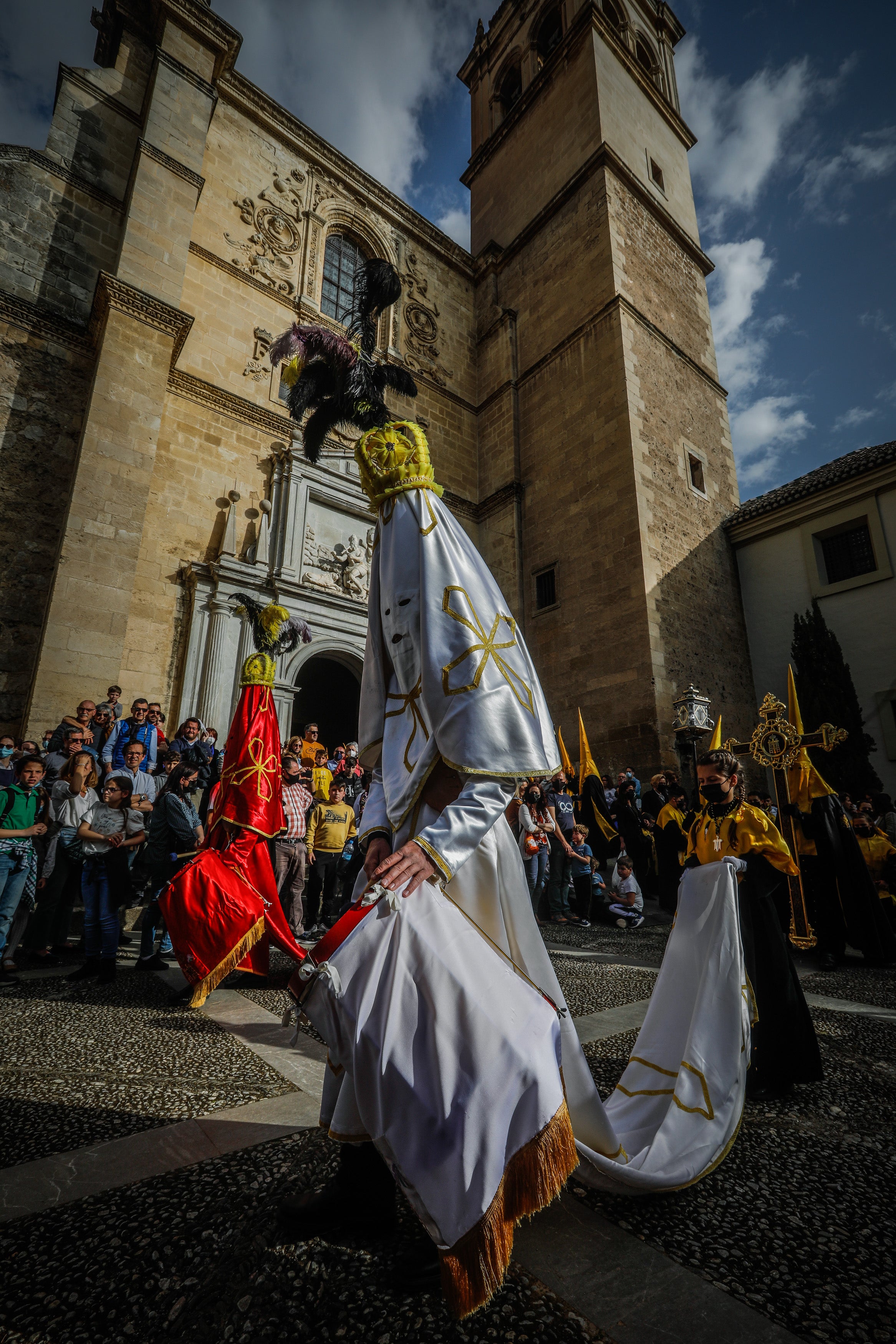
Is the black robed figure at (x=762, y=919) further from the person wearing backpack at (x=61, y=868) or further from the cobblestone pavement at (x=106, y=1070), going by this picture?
the person wearing backpack at (x=61, y=868)

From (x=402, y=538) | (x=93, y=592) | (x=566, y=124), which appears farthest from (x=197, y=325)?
(x=402, y=538)

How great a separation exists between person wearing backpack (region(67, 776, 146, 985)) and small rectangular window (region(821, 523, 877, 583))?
15.2m

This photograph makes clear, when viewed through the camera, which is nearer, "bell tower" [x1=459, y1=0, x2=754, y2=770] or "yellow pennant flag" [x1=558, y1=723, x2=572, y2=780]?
"yellow pennant flag" [x1=558, y1=723, x2=572, y2=780]

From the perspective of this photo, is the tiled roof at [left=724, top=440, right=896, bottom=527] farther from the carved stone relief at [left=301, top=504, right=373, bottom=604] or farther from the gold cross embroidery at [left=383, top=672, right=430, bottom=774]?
the gold cross embroidery at [left=383, top=672, right=430, bottom=774]

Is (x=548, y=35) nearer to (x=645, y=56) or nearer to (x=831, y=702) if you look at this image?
(x=645, y=56)

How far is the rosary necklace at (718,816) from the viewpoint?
10.7 ft

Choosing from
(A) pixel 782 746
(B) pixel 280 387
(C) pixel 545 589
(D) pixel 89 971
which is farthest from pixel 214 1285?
(C) pixel 545 589

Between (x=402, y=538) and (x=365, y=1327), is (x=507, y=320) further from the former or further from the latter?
(x=365, y=1327)

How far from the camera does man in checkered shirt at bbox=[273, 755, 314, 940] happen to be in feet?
19.7

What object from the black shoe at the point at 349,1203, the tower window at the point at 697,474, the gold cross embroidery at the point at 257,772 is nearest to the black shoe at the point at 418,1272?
the black shoe at the point at 349,1203

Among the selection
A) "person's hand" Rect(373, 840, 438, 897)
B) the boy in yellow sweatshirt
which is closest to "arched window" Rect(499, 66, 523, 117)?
the boy in yellow sweatshirt

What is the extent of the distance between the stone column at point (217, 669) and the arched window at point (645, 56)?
22356 millimetres

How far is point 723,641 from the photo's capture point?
14922 mm

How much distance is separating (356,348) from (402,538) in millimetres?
3851
